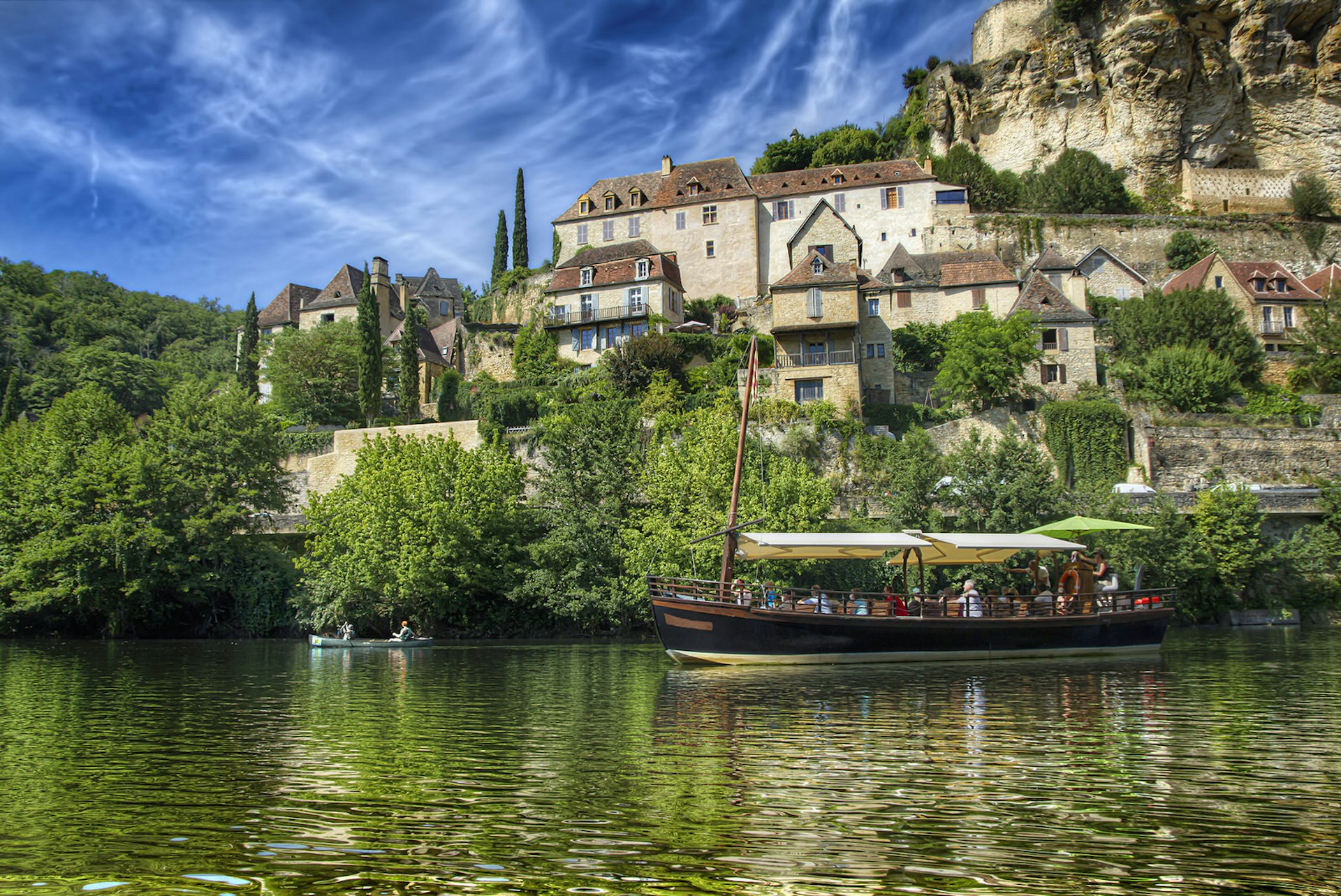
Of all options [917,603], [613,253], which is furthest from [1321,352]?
[613,253]

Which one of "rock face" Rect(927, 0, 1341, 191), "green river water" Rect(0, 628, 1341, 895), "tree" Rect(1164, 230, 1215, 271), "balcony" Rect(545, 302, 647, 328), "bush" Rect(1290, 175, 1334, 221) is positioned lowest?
"green river water" Rect(0, 628, 1341, 895)

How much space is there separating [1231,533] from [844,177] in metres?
36.2

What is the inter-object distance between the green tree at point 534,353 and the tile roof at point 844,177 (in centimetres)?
1825

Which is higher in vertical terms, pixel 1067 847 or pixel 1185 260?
pixel 1185 260

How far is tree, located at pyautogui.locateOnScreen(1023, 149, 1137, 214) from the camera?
62156 mm

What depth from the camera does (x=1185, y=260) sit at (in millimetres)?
57875

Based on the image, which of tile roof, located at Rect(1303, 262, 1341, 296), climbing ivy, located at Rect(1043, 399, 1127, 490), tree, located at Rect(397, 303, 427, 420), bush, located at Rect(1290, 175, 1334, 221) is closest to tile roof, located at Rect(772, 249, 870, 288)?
climbing ivy, located at Rect(1043, 399, 1127, 490)

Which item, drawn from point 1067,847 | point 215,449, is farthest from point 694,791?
point 215,449

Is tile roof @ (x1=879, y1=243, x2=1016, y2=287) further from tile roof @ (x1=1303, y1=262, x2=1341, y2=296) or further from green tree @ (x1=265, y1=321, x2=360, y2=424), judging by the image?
green tree @ (x1=265, y1=321, x2=360, y2=424)

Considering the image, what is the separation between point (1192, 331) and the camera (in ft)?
157

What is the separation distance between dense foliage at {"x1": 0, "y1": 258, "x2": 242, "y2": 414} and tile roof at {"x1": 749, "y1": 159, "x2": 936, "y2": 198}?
36926 mm

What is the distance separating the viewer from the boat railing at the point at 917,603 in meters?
23.3

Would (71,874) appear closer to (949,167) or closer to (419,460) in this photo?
(419,460)

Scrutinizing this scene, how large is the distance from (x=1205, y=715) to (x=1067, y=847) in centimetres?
876
